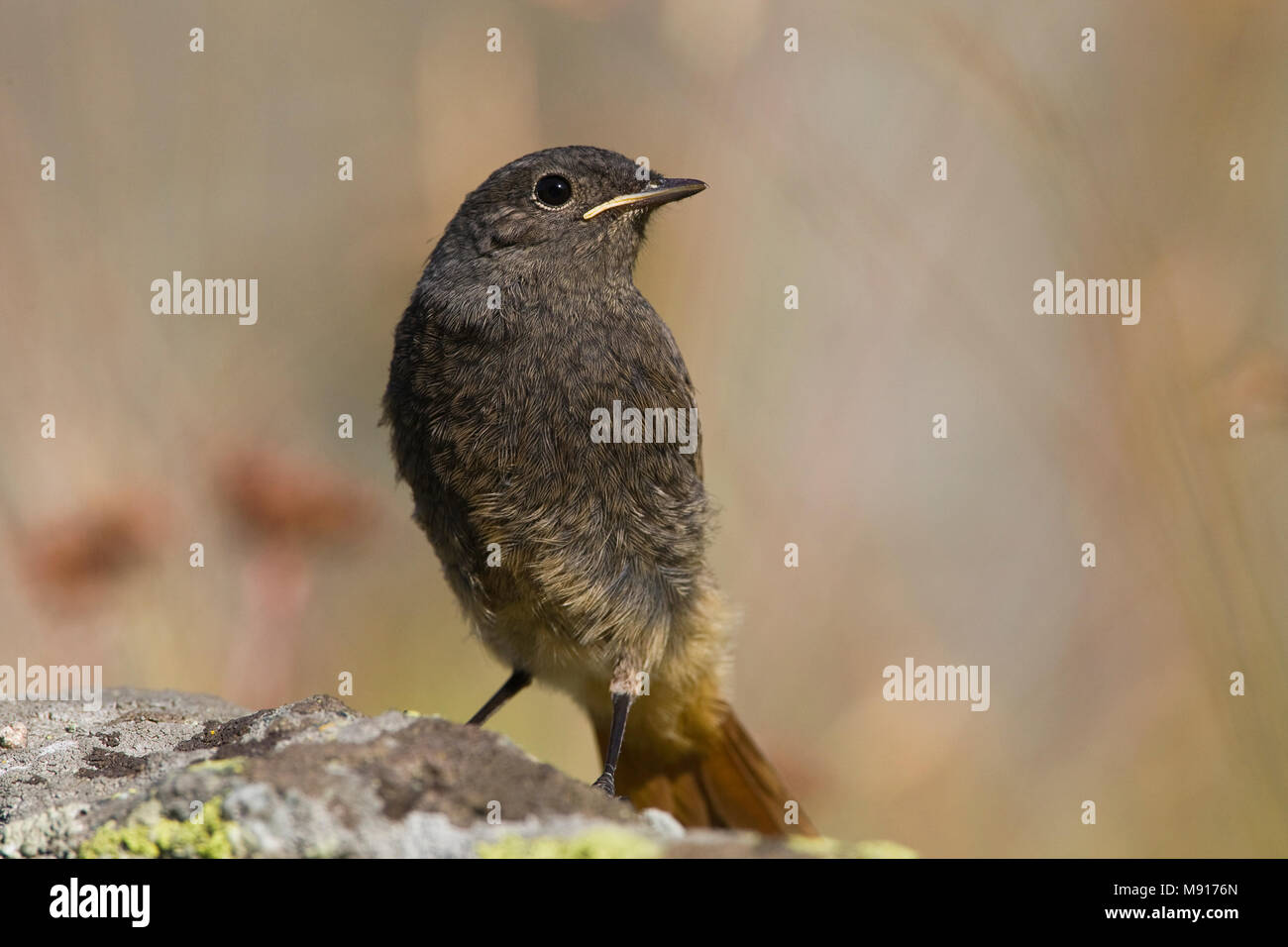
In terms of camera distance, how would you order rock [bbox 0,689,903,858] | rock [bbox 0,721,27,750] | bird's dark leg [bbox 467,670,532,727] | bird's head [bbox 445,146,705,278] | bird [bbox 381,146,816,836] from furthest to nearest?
bird's dark leg [bbox 467,670,532,727] < bird's head [bbox 445,146,705,278] < bird [bbox 381,146,816,836] < rock [bbox 0,721,27,750] < rock [bbox 0,689,903,858]

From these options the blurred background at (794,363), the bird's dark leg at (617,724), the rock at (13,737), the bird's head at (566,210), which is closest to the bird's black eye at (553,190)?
the bird's head at (566,210)

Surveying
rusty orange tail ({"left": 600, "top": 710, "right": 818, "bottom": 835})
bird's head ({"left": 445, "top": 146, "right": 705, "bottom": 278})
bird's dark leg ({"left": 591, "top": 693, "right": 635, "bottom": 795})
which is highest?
bird's head ({"left": 445, "top": 146, "right": 705, "bottom": 278})

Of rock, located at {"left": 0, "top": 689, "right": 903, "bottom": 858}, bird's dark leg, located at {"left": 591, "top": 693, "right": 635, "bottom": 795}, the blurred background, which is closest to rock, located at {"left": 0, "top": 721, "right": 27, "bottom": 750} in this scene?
rock, located at {"left": 0, "top": 689, "right": 903, "bottom": 858}

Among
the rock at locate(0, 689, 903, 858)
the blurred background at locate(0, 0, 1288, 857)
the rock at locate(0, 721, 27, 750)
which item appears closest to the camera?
the rock at locate(0, 689, 903, 858)

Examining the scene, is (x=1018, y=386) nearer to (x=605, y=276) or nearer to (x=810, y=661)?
(x=810, y=661)

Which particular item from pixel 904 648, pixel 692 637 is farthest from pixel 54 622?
pixel 904 648

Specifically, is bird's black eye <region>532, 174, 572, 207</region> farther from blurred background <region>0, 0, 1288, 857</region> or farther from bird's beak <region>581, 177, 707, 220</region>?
blurred background <region>0, 0, 1288, 857</region>
